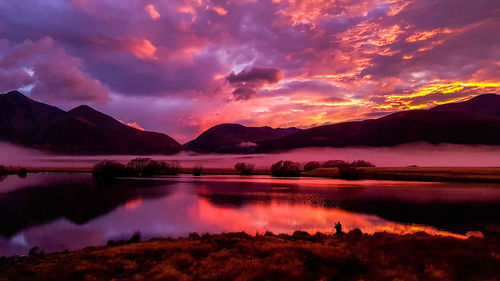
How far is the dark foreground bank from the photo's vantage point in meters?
17.1

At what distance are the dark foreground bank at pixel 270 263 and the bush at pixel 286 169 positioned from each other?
133 m

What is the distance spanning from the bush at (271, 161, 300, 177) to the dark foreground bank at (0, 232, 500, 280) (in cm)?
13273

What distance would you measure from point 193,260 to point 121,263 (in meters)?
4.70

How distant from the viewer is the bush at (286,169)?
158 metres

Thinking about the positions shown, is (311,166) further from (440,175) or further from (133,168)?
(133,168)

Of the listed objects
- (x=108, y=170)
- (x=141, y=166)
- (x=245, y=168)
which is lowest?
(x=245, y=168)

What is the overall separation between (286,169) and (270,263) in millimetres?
141631

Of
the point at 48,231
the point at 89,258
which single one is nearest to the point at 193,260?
the point at 89,258

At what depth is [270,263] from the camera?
62.0ft

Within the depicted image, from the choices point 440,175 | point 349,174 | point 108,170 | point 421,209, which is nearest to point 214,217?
point 421,209

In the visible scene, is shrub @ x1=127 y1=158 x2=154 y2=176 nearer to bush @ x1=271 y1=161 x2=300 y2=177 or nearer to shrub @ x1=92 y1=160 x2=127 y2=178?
shrub @ x1=92 y1=160 x2=127 y2=178

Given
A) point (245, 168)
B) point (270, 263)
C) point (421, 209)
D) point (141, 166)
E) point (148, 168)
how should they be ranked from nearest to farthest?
point (270, 263) → point (421, 209) → point (148, 168) → point (141, 166) → point (245, 168)

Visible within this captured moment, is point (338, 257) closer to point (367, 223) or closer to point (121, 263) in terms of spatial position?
point (121, 263)

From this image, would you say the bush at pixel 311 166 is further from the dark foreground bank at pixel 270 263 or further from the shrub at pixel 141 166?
the dark foreground bank at pixel 270 263
